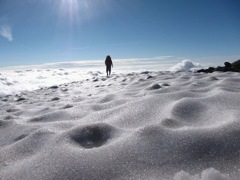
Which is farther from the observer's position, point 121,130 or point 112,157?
point 121,130

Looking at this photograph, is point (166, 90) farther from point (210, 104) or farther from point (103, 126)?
point (103, 126)

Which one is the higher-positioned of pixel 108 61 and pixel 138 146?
pixel 138 146

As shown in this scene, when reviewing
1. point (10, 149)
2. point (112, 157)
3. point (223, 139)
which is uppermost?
point (223, 139)

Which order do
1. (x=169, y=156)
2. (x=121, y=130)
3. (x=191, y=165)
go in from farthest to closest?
(x=121, y=130), (x=169, y=156), (x=191, y=165)

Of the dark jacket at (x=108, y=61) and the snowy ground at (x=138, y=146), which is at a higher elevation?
the snowy ground at (x=138, y=146)

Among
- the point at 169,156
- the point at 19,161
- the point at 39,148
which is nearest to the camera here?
Result: the point at 169,156

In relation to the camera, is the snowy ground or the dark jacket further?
the dark jacket

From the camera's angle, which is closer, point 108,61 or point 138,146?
point 138,146

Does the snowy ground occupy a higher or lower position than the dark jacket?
higher

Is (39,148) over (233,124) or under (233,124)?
under

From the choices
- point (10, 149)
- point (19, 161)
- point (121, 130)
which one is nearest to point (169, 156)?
point (121, 130)

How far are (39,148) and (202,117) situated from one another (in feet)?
4.98

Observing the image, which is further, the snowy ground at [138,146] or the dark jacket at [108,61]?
the dark jacket at [108,61]

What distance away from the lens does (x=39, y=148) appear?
1819mm
